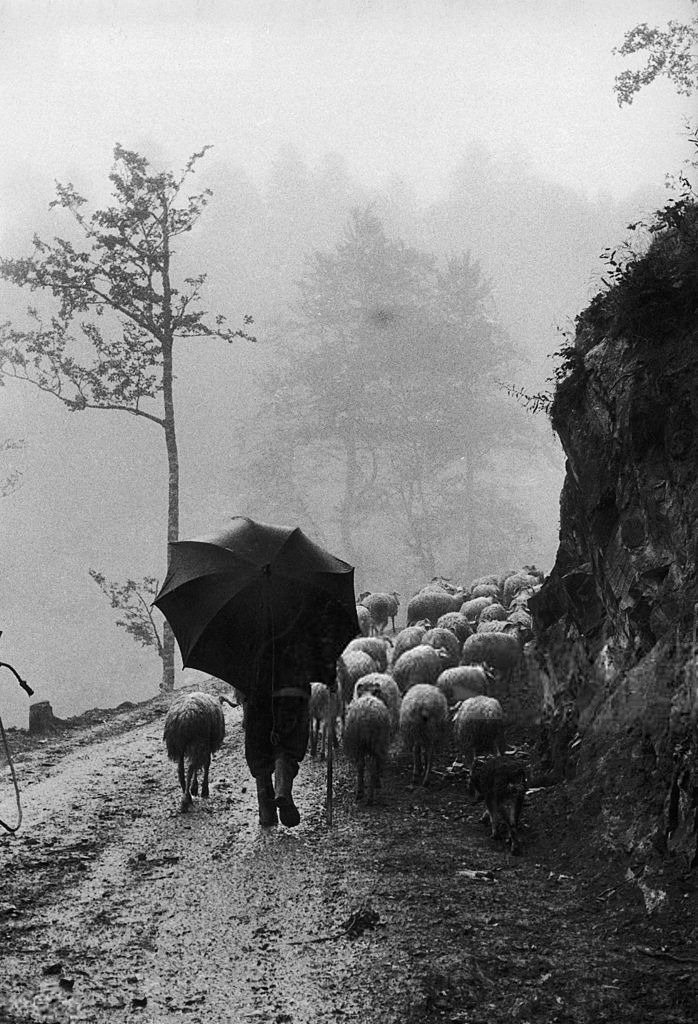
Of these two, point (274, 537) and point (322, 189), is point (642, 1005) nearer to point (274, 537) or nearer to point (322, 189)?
point (274, 537)

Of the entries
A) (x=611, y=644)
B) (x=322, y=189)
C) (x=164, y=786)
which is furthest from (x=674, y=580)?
(x=322, y=189)

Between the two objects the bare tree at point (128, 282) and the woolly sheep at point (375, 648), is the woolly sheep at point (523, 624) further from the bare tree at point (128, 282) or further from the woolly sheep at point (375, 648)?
the bare tree at point (128, 282)

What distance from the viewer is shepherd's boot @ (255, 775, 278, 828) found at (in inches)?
306

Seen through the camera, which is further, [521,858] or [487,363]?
[487,363]

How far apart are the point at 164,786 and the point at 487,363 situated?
118 feet

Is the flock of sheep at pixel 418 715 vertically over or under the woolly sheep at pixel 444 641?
under

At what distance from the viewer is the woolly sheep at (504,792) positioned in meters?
7.80

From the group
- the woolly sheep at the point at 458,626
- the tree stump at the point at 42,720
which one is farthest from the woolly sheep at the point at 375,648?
the tree stump at the point at 42,720

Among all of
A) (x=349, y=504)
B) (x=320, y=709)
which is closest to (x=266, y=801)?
(x=320, y=709)

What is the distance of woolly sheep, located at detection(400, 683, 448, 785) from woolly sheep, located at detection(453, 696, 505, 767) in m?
0.23

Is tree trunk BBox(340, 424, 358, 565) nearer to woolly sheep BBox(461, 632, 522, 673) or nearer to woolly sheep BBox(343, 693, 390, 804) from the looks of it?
woolly sheep BBox(461, 632, 522, 673)

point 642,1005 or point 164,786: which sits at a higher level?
point 164,786

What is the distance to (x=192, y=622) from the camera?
23.2ft

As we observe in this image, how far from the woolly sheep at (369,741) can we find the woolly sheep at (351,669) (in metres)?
2.15
